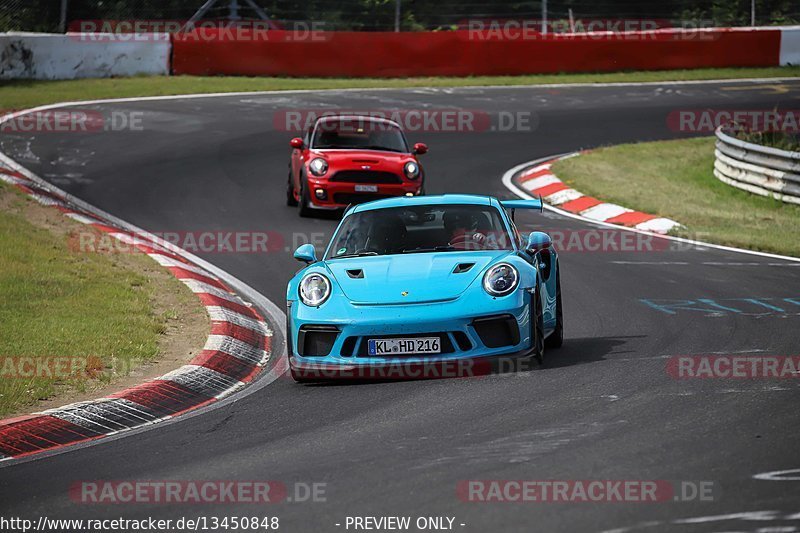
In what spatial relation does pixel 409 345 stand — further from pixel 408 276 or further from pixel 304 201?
pixel 304 201

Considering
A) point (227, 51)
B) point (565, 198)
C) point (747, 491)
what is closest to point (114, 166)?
point (565, 198)

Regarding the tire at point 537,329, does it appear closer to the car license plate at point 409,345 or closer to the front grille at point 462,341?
the front grille at point 462,341

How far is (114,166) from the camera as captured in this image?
20.7 meters

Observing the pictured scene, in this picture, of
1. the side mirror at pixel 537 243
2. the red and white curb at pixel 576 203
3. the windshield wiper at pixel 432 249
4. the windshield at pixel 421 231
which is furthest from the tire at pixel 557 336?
the red and white curb at pixel 576 203

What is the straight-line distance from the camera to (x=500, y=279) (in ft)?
27.4

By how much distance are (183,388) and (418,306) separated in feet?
5.46

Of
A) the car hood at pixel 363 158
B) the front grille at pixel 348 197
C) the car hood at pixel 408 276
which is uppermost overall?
the car hood at pixel 408 276

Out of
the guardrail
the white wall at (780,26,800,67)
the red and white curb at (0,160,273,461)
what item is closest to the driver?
the red and white curb at (0,160,273,461)

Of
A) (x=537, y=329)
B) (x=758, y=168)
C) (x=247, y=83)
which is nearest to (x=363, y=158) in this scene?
(x=758, y=168)

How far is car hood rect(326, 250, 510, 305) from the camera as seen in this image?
27.1 feet

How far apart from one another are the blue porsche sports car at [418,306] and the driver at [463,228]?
0.01 metres

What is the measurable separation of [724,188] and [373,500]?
1606 centimetres

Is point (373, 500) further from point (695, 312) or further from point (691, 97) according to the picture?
point (691, 97)

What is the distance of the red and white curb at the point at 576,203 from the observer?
1708cm
